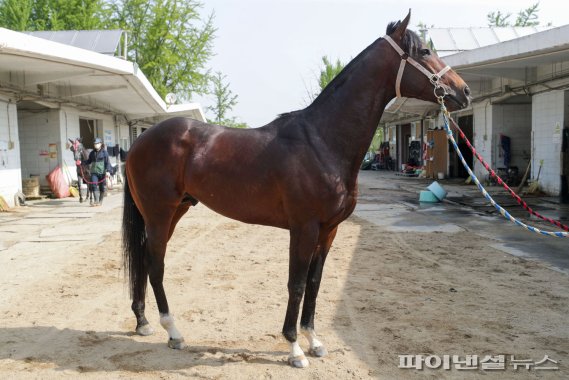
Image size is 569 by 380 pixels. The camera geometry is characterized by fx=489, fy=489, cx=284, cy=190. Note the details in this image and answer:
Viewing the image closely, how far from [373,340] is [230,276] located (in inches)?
87.4

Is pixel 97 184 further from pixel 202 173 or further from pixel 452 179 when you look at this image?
pixel 452 179

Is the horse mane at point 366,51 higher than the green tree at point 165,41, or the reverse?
the green tree at point 165,41

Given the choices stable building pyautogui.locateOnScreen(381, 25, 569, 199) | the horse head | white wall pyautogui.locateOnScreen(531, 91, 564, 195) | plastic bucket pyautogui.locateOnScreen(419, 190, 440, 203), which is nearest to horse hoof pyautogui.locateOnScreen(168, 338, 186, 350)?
the horse head

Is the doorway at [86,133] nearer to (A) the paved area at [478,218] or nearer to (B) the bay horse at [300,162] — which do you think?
(A) the paved area at [478,218]

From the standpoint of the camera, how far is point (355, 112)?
10.4ft

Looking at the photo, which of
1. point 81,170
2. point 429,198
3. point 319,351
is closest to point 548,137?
point 429,198

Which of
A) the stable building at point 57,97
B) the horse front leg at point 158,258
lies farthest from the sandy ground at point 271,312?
the stable building at point 57,97

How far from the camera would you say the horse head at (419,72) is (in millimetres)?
3150

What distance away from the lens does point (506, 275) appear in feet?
17.0

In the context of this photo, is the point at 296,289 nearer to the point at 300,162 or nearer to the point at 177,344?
the point at 300,162

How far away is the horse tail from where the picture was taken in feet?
12.2

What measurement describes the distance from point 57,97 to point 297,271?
1392 centimetres

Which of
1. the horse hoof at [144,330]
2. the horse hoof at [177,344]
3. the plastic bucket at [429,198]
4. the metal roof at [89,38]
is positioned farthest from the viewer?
the metal roof at [89,38]

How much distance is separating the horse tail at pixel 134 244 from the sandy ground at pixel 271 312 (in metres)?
0.39
